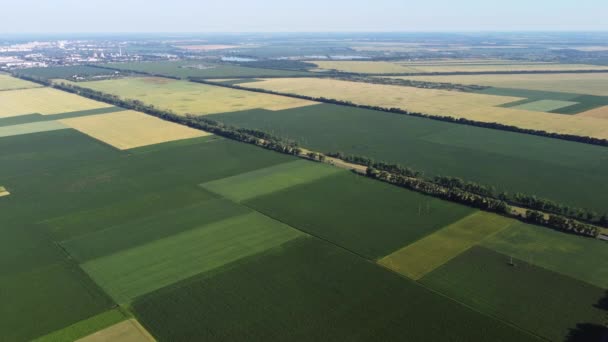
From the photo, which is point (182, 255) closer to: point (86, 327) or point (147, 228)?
point (147, 228)

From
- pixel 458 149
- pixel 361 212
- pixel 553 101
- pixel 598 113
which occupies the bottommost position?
pixel 361 212

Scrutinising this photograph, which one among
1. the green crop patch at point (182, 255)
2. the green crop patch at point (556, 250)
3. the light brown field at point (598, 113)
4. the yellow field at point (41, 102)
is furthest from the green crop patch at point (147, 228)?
the light brown field at point (598, 113)

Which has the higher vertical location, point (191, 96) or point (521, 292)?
point (191, 96)

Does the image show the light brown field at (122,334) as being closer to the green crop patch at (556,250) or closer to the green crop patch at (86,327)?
the green crop patch at (86,327)

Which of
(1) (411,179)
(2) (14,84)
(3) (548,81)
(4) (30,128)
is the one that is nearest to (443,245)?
(1) (411,179)

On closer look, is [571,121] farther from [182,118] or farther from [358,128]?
[182,118]

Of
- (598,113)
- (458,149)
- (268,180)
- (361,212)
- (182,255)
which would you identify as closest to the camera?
(182,255)

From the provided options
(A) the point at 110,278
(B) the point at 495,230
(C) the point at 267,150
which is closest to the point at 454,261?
(B) the point at 495,230

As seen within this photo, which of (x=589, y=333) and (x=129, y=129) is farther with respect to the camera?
(x=129, y=129)
